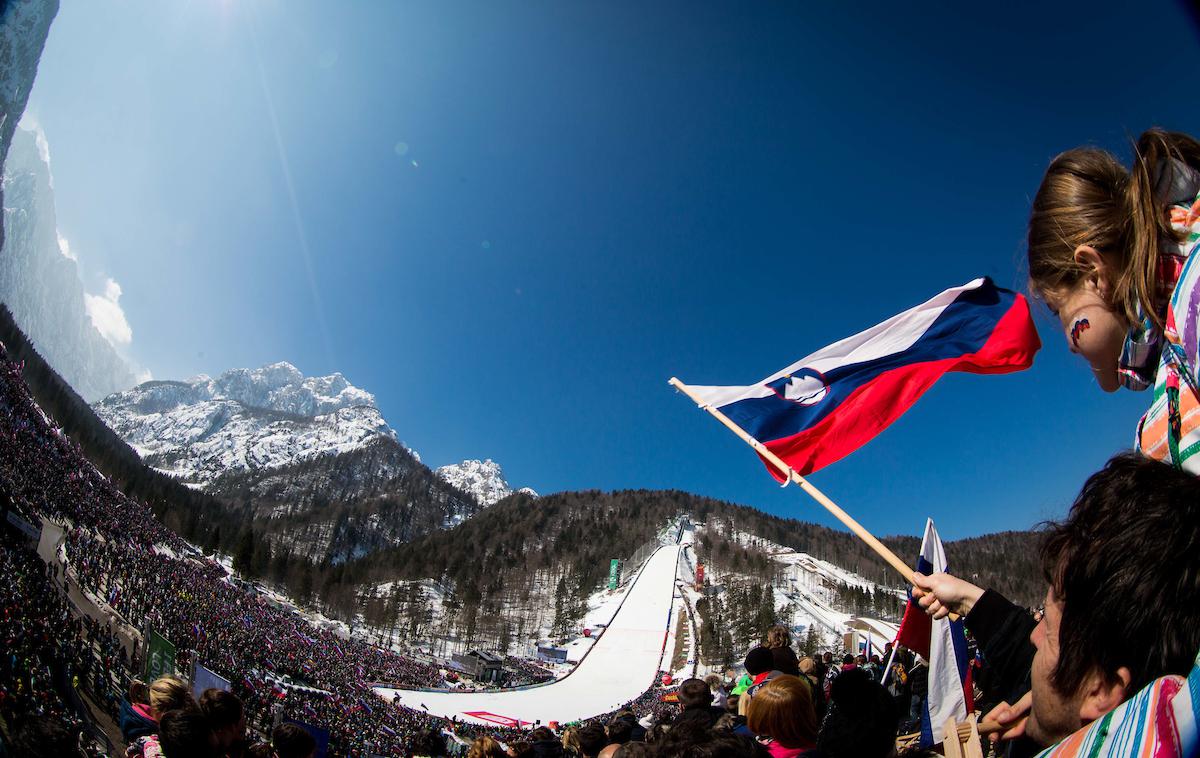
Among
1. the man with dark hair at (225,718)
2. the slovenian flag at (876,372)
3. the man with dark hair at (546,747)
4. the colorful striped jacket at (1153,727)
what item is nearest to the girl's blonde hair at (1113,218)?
the colorful striped jacket at (1153,727)

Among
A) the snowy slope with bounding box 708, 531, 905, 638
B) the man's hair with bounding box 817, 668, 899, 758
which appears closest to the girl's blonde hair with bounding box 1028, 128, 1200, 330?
the man's hair with bounding box 817, 668, 899, 758

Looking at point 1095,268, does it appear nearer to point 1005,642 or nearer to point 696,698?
point 1005,642

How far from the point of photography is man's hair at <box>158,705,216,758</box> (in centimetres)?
277

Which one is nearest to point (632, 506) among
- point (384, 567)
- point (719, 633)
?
point (384, 567)

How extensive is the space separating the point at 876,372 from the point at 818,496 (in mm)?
1948

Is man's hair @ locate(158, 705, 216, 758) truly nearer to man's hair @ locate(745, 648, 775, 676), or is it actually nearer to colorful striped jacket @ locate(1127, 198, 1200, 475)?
man's hair @ locate(745, 648, 775, 676)

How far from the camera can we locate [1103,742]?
74 cm

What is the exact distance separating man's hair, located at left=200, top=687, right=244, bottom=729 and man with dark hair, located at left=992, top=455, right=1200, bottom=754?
3.45 meters

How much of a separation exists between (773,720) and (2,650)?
1540cm

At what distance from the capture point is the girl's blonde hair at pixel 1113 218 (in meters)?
1.44

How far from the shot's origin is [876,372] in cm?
504

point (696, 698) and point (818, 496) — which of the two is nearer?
point (818, 496)

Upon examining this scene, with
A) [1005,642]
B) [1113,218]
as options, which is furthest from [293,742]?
[1113,218]

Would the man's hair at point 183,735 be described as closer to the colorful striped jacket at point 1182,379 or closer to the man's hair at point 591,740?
the man's hair at point 591,740
